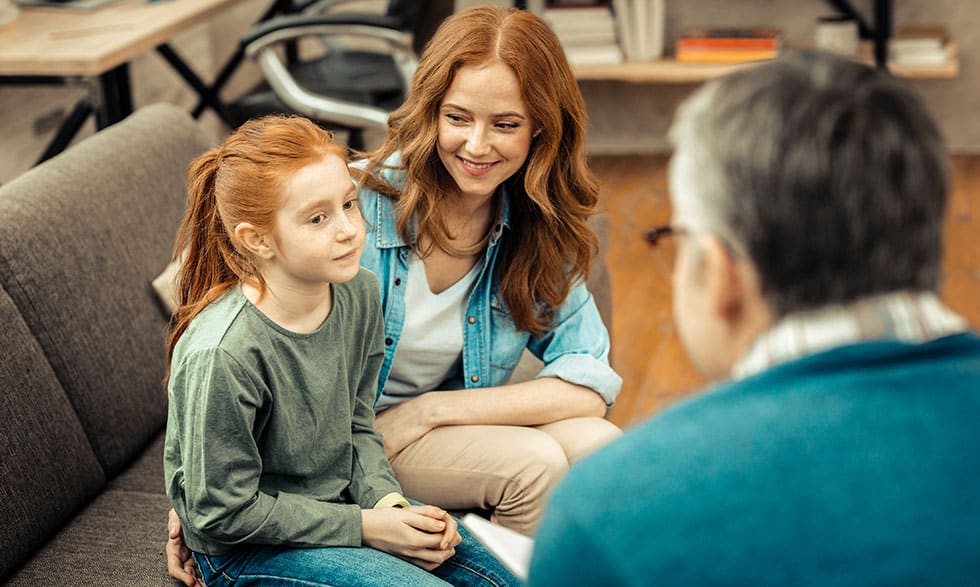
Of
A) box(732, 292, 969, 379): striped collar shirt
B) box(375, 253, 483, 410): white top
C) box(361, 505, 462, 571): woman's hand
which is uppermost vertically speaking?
box(732, 292, 969, 379): striped collar shirt

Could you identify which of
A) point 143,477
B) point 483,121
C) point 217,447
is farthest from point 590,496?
point 143,477

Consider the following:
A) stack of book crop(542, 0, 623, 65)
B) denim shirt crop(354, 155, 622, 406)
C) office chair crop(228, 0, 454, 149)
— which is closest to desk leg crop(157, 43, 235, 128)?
office chair crop(228, 0, 454, 149)

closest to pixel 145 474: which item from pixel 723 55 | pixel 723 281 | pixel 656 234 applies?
pixel 723 281

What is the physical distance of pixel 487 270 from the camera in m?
1.77

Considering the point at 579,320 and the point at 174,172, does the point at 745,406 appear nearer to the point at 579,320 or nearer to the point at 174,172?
the point at 579,320

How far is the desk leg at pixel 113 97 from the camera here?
2.94 meters

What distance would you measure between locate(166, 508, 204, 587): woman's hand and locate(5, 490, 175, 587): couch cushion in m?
0.03

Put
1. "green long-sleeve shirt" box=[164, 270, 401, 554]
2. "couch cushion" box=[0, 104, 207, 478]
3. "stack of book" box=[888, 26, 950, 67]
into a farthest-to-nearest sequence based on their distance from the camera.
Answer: "stack of book" box=[888, 26, 950, 67] → "couch cushion" box=[0, 104, 207, 478] → "green long-sleeve shirt" box=[164, 270, 401, 554]

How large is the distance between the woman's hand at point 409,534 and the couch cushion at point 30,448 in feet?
1.59

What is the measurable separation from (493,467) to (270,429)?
1.21 ft

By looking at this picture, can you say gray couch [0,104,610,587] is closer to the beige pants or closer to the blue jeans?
the blue jeans

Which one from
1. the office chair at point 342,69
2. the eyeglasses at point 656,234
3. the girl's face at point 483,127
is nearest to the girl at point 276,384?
the girl's face at point 483,127

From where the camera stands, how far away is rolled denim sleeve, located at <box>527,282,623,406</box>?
178 cm

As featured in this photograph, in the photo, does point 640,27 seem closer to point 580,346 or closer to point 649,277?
point 649,277
